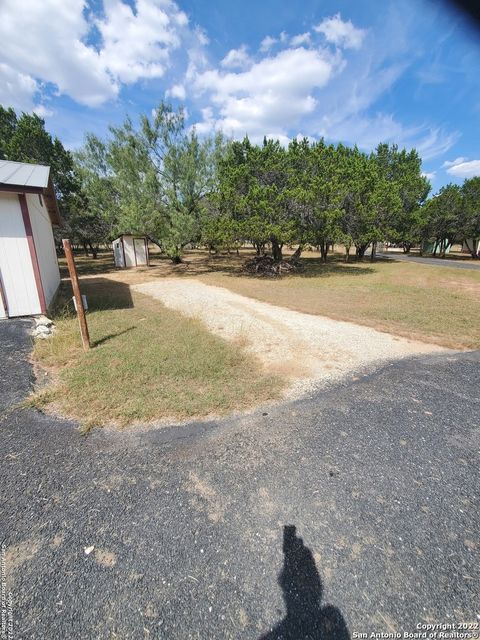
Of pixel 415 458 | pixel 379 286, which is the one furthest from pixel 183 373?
pixel 379 286

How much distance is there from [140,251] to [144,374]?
20.7m

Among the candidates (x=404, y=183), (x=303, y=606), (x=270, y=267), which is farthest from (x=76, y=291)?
(x=404, y=183)

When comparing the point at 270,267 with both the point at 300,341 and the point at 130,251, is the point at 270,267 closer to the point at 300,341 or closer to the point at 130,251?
the point at 300,341

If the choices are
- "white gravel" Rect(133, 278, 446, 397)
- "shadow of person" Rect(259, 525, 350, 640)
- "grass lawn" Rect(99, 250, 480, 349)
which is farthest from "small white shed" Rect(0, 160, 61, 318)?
"shadow of person" Rect(259, 525, 350, 640)

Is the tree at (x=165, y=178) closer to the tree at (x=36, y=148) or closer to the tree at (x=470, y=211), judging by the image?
the tree at (x=36, y=148)

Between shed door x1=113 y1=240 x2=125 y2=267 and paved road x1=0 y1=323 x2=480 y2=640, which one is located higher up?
shed door x1=113 y1=240 x2=125 y2=267

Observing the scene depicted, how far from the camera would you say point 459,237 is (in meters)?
28.8

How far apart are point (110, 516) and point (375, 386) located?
3667mm

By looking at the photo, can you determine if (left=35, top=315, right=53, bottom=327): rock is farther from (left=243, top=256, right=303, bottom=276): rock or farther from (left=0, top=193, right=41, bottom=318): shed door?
(left=243, top=256, right=303, bottom=276): rock

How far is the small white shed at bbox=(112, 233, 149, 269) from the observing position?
72.9ft

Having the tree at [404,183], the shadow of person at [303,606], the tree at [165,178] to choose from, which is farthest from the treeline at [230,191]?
the shadow of person at [303,606]

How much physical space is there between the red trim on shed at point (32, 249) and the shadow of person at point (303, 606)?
7673 millimetres

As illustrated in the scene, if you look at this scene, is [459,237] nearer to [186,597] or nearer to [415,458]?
[415,458]

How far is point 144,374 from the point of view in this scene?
4.39m
